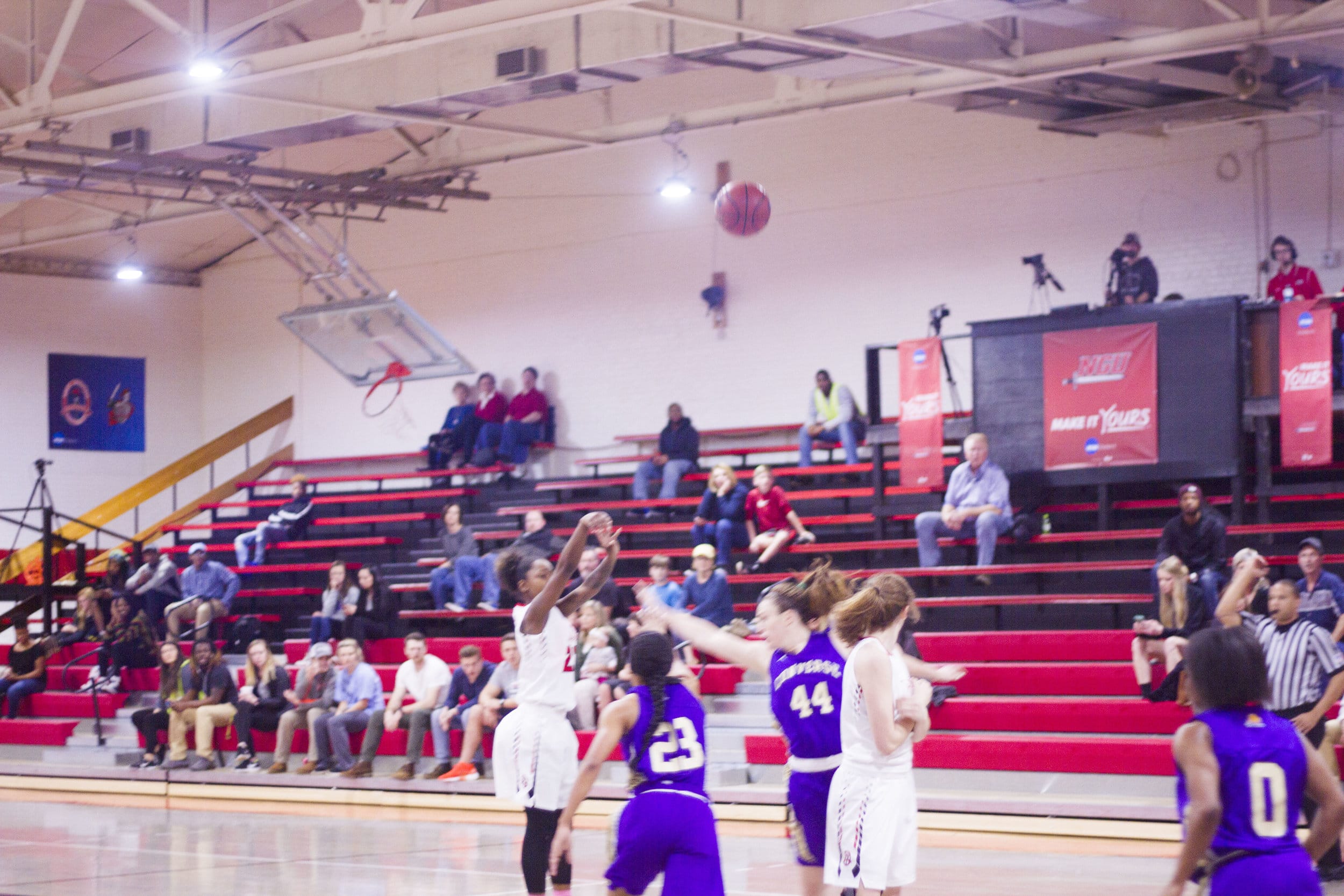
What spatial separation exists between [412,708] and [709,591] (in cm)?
275

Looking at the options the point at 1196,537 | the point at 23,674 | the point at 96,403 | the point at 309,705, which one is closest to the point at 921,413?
the point at 1196,537

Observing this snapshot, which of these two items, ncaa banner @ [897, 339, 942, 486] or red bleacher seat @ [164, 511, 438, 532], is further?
red bleacher seat @ [164, 511, 438, 532]

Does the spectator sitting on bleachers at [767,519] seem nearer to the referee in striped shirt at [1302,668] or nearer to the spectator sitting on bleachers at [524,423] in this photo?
the spectator sitting on bleachers at [524,423]

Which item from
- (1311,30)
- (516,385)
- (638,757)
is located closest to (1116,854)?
(638,757)

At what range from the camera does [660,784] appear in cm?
496

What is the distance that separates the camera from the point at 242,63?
39.8 feet

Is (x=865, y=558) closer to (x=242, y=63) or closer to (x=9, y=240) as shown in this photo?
(x=242, y=63)

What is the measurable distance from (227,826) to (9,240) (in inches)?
438

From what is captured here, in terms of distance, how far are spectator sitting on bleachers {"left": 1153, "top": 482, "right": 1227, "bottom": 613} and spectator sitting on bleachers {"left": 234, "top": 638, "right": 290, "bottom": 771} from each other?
7903 millimetres

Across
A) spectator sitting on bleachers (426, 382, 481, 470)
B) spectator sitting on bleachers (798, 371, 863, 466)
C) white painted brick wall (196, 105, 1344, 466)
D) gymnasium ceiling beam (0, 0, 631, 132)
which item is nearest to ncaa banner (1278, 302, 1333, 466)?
white painted brick wall (196, 105, 1344, 466)

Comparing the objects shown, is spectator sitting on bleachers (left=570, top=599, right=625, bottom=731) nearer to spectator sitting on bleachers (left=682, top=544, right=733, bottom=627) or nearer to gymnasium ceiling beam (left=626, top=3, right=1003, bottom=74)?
spectator sitting on bleachers (left=682, top=544, right=733, bottom=627)

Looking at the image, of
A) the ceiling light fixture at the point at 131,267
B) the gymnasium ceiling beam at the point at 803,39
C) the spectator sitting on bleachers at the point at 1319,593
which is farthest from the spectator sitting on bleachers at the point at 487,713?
the ceiling light fixture at the point at 131,267

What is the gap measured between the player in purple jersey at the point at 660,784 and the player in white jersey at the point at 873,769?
0.54 m

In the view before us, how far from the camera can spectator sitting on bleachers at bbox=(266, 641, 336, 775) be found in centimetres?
1387
